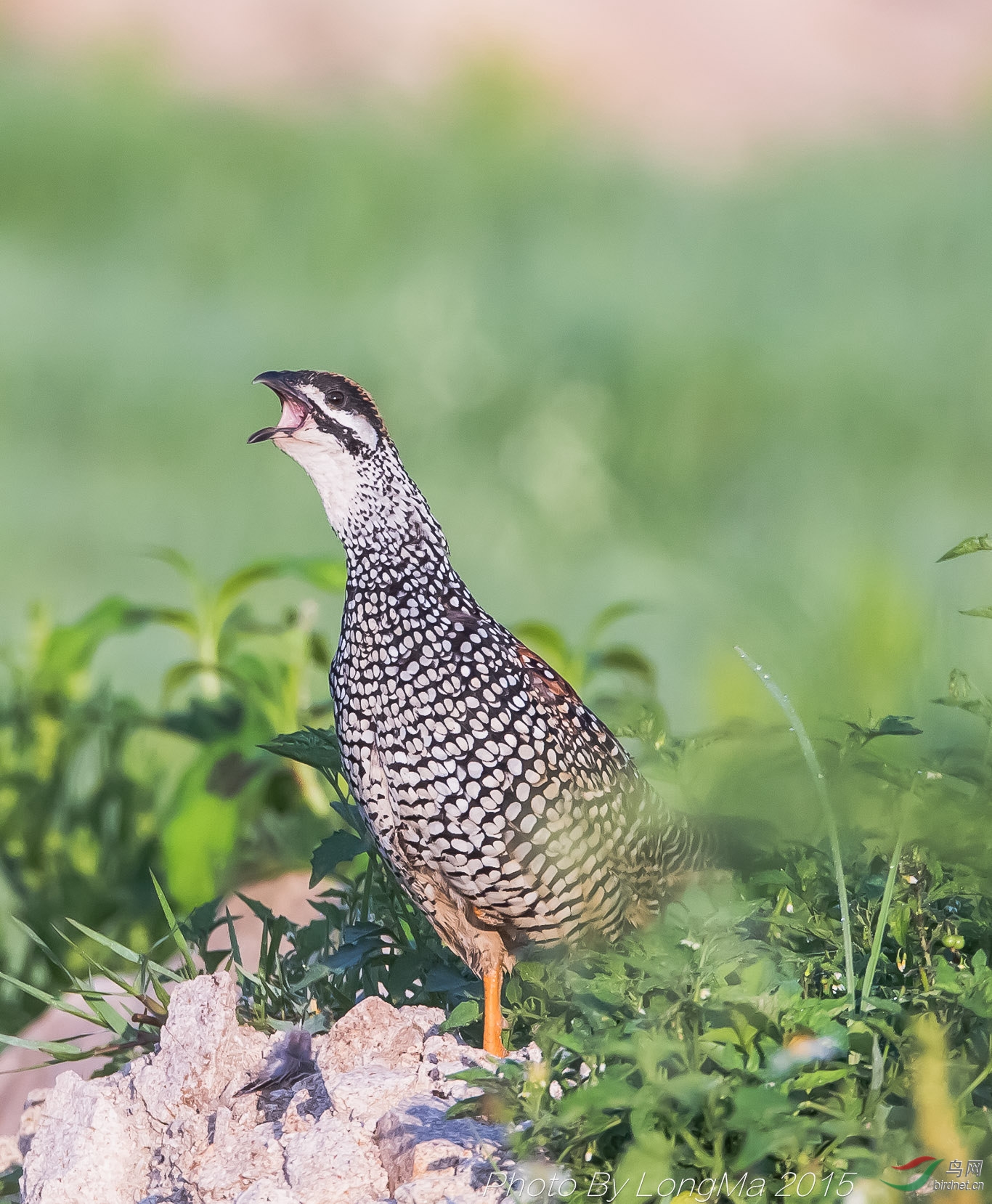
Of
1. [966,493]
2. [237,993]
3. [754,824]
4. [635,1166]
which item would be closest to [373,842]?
[237,993]

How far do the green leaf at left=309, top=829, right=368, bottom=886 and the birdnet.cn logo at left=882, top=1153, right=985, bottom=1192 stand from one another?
1.41 metres

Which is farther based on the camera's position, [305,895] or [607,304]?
[607,304]

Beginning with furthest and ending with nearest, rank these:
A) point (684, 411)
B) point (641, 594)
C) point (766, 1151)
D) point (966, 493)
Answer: point (684, 411)
point (966, 493)
point (641, 594)
point (766, 1151)

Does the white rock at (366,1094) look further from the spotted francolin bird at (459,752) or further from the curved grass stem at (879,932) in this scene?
the curved grass stem at (879,932)

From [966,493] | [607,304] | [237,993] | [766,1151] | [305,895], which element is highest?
[607,304]

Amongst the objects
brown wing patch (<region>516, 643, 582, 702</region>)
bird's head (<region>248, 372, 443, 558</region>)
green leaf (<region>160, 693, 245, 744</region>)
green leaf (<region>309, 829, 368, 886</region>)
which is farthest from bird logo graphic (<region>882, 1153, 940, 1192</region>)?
green leaf (<region>160, 693, 245, 744</region>)

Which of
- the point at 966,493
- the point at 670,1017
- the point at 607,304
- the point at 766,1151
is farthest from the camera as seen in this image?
the point at 607,304

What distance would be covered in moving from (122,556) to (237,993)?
5.25 m

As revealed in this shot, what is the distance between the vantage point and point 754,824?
315 cm

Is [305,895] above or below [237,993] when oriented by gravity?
below

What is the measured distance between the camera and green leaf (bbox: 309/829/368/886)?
3.26 metres

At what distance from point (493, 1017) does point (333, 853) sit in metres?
0.56

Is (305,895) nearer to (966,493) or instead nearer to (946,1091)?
(946,1091)

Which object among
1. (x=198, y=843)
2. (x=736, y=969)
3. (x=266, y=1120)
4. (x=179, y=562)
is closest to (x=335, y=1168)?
(x=266, y=1120)
